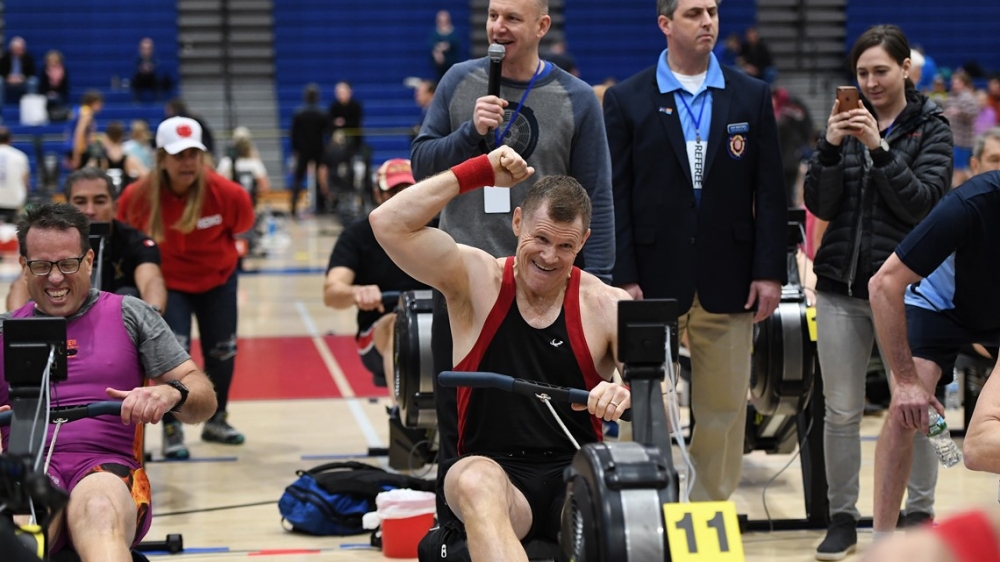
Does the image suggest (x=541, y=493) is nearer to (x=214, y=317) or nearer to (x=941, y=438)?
(x=941, y=438)

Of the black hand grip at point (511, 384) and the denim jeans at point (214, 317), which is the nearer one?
the black hand grip at point (511, 384)

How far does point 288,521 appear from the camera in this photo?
5.45m

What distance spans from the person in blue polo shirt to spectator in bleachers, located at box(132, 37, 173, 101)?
19.3 meters

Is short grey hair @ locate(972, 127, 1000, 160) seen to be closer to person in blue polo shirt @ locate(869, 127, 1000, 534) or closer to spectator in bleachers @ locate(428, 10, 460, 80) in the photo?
person in blue polo shirt @ locate(869, 127, 1000, 534)

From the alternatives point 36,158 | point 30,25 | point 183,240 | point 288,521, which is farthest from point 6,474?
point 30,25

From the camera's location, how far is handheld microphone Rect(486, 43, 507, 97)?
3.99 m

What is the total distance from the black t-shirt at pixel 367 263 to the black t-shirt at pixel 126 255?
33.4 inches

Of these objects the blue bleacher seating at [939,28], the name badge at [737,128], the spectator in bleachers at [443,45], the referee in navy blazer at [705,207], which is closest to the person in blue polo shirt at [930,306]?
the referee in navy blazer at [705,207]

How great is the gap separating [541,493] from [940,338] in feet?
5.17

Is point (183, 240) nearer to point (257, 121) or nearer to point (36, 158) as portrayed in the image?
point (36, 158)

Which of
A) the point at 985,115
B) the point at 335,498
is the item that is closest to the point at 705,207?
the point at 335,498

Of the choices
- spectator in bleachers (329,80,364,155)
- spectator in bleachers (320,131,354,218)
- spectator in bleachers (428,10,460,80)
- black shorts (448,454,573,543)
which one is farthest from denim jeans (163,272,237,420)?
spectator in bleachers (428,10,460,80)

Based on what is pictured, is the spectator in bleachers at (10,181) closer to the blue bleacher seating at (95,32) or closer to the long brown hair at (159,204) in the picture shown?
the blue bleacher seating at (95,32)

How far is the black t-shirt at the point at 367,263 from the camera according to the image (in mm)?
6422
